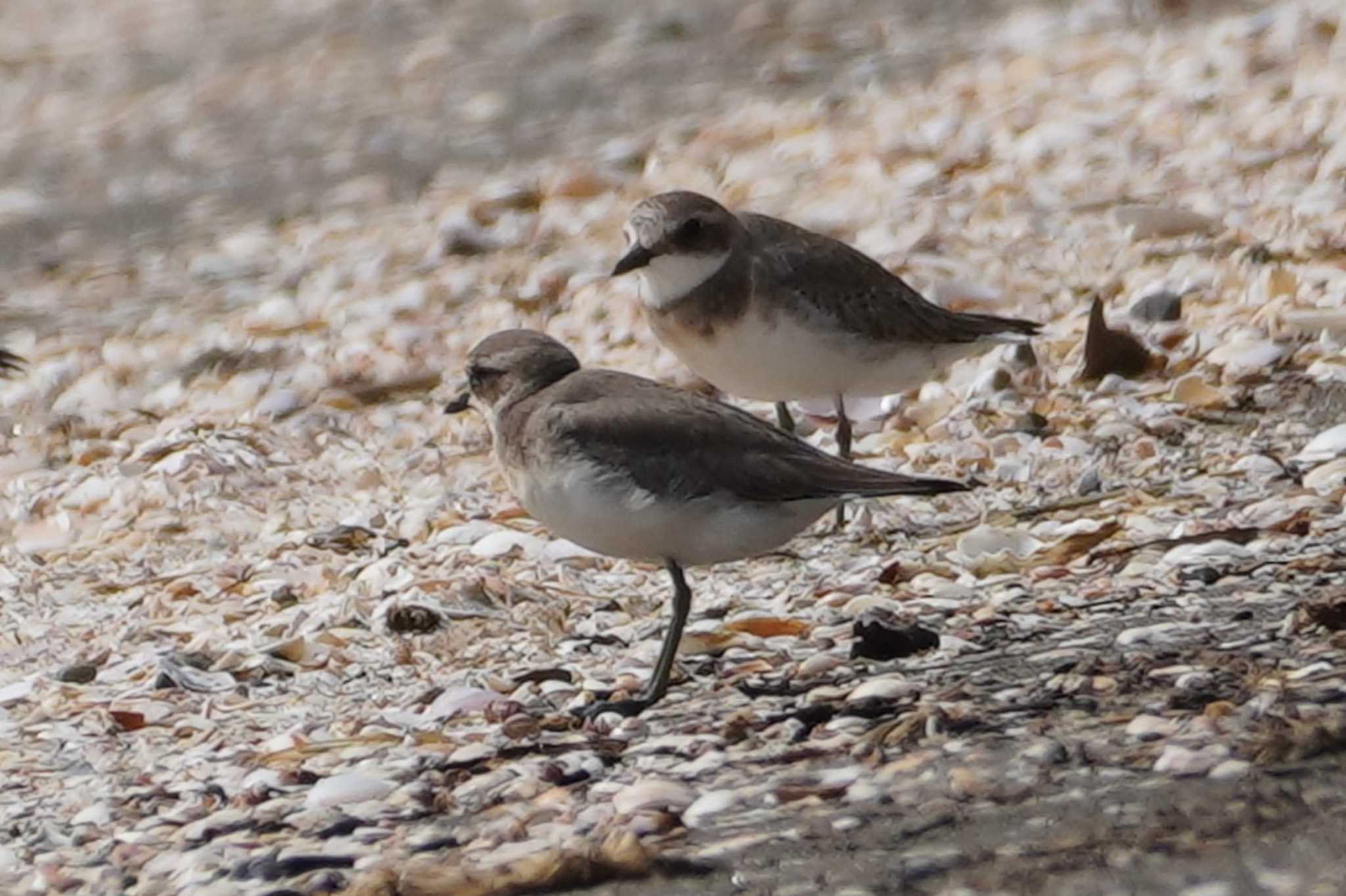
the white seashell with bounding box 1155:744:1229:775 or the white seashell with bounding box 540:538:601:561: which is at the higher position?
the white seashell with bounding box 540:538:601:561

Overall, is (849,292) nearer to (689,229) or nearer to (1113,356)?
(689,229)

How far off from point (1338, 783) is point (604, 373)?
1.75 meters

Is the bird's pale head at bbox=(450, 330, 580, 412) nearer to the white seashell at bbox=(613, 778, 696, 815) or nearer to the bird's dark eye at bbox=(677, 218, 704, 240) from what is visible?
the bird's dark eye at bbox=(677, 218, 704, 240)

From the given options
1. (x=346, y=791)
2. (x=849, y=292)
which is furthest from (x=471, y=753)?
(x=849, y=292)

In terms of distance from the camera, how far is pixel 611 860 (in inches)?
140

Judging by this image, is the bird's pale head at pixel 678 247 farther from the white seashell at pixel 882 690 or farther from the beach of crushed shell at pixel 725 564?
the white seashell at pixel 882 690

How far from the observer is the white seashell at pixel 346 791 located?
3.97 m

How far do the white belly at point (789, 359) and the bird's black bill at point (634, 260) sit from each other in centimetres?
14

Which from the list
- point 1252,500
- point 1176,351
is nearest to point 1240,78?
point 1176,351

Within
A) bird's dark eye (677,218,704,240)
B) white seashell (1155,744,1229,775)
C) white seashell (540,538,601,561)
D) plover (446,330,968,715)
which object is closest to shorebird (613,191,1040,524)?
bird's dark eye (677,218,704,240)

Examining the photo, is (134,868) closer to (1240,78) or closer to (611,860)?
(611,860)

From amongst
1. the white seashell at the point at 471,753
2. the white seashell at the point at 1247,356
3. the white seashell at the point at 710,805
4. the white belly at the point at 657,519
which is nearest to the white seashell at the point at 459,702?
the white seashell at the point at 471,753

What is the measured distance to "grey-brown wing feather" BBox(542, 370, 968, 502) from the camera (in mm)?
4344

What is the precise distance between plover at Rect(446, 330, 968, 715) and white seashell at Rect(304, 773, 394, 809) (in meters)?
0.47
